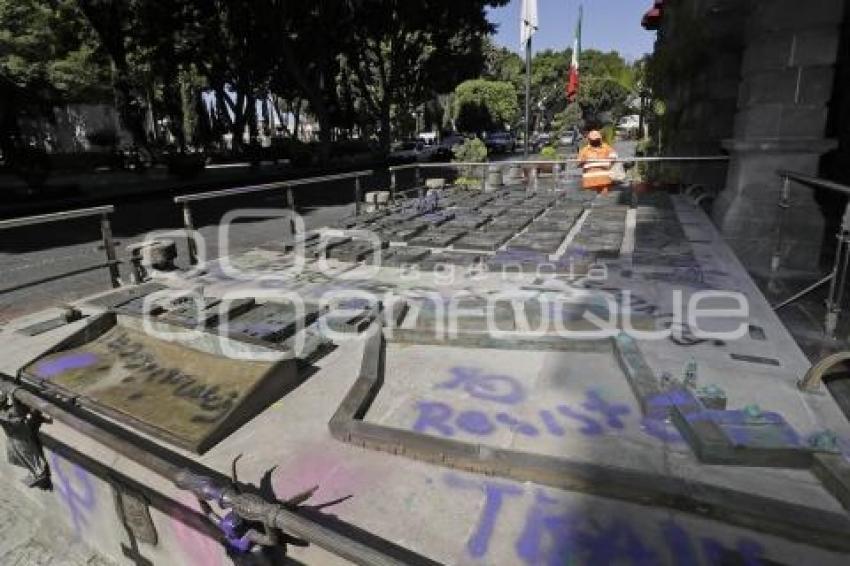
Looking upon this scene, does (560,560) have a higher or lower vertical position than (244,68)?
lower

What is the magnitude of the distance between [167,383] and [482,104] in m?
63.4

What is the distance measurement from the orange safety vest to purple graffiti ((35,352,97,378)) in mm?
8650

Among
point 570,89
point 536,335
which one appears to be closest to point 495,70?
point 570,89

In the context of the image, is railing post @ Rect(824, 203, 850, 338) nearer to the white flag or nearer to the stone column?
the stone column

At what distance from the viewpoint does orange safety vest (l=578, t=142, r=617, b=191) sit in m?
10.1

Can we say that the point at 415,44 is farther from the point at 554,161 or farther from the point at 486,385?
the point at 486,385

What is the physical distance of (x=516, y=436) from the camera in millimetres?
3352

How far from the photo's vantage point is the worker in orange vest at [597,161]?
1005 centimetres

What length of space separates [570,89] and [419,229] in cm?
1324

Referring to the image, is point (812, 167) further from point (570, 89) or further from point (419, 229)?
point (570, 89)

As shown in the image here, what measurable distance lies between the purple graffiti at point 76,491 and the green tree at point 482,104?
6181 cm

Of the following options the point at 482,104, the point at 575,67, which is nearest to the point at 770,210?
the point at 575,67

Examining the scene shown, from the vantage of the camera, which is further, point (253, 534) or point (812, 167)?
point (812, 167)

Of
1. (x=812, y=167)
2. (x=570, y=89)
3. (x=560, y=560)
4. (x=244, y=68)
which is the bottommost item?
(x=560, y=560)
